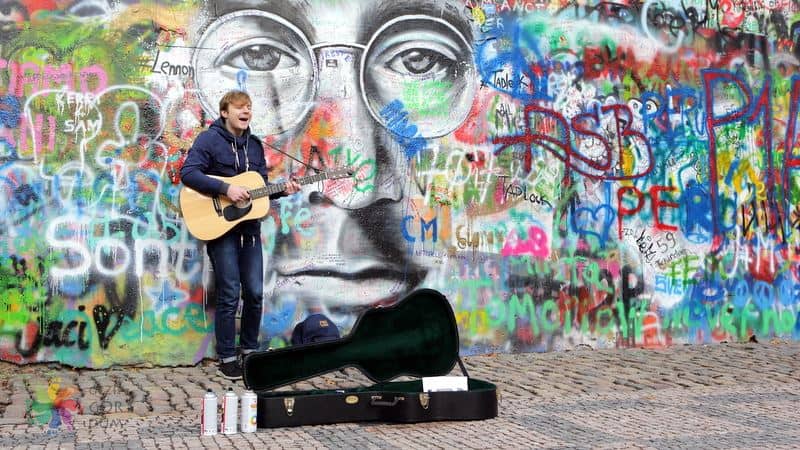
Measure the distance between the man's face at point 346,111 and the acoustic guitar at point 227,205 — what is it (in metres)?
0.80

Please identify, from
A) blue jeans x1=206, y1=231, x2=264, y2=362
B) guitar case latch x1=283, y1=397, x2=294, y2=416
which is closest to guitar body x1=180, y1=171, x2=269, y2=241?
blue jeans x1=206, y1=231, x2=264, y2=362

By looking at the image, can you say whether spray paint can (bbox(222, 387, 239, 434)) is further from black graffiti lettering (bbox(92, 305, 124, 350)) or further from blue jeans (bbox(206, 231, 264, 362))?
black graffiti lettering (bbox(92, 305, 124, 350))

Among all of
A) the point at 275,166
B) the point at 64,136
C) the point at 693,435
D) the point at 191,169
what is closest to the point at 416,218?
the point at 275,166

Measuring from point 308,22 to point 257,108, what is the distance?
2.50 ft

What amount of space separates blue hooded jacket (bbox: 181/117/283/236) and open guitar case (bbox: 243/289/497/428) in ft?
4.87

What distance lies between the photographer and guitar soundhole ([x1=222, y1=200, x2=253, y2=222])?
7.80 metres

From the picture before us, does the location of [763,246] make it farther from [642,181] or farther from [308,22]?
[308,22]

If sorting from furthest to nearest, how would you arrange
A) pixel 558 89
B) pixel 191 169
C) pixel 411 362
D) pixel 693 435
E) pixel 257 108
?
pixel 558 89 → pixel 257 108 → pixel 191 169 → pixel 411 362 → pixel 693 435

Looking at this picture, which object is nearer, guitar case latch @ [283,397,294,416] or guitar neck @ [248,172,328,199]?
guitar case latch @ [283,397,294,416]

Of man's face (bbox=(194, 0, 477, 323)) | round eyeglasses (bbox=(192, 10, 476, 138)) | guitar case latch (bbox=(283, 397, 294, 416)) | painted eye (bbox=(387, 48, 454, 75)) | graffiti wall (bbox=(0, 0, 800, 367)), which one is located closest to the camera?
guitar case latch (bbox=(283, 397, 294, 416))

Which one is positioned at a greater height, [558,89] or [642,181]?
[558,89]

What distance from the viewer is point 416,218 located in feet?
29.7

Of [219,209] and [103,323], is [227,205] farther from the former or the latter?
[103,323]

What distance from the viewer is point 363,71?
891 centimetres
